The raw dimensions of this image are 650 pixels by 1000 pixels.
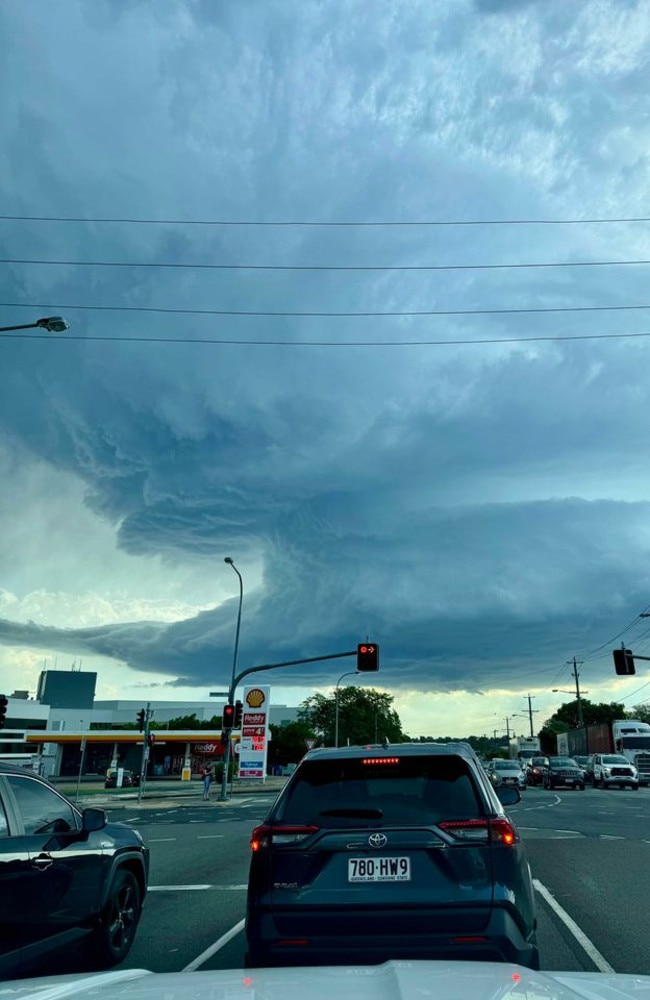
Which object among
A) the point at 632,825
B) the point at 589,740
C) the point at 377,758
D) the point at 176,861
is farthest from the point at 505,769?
the point at 377,758

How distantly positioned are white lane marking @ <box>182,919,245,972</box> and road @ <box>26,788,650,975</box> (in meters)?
0.01

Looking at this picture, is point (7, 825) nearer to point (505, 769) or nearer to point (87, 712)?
point (505, 769)

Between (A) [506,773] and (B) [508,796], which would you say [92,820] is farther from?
(A) [506,773]

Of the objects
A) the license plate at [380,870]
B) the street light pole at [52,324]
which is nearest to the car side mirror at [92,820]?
the license plate at [380,870]

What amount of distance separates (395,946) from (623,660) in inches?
1312

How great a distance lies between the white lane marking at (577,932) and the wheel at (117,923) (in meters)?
3.89

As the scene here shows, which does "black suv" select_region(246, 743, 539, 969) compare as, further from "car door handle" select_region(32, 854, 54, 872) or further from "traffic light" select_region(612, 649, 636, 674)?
"traffic light" select_region(612, 649, 636, 674)

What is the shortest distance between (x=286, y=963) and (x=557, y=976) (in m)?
1.69

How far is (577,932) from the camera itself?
7.34 meters

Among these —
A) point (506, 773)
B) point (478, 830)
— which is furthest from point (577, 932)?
point (506, 773)

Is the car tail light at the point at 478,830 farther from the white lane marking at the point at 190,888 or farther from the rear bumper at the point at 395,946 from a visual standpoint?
the white lane marking at the point at 190,888

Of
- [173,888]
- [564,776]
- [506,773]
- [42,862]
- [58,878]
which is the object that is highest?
[506,773]

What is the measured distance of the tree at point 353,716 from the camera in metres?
121

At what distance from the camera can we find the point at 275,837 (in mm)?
4805
